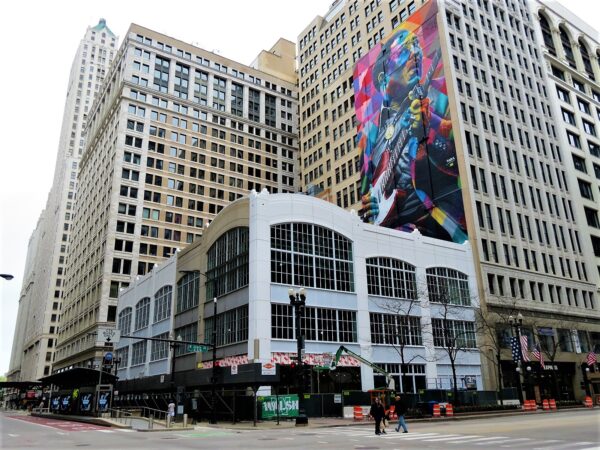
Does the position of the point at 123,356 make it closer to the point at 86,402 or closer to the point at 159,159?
the point at 86,402

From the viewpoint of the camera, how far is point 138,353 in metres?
64.4

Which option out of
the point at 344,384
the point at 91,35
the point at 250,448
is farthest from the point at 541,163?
the point at 91,35

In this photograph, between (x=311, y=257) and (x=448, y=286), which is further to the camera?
(x=448, y=286)

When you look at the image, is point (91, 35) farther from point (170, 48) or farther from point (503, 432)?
point (503, 432)

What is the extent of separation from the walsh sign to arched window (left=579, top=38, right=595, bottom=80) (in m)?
88.6

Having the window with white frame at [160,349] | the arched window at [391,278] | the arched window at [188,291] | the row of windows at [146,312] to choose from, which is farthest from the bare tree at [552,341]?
the row of windows at [146,312]

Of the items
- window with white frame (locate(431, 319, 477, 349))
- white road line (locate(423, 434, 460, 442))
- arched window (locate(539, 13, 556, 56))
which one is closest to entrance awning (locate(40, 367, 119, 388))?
white road line (locate(423, 434, 460, 442))

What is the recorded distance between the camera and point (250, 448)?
17297 mm

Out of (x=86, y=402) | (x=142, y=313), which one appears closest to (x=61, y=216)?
(x=142, y=313)

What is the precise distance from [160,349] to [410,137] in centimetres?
4176

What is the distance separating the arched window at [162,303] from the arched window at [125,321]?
1103 cm

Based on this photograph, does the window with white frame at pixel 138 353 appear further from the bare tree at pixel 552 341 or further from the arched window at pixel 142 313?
the bare tree at pixel 552 341

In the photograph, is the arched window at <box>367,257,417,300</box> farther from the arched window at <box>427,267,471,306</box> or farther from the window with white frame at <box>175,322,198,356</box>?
the window with white frame at <box>175,322,198,356</box>

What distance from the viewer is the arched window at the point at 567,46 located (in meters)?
88.9
